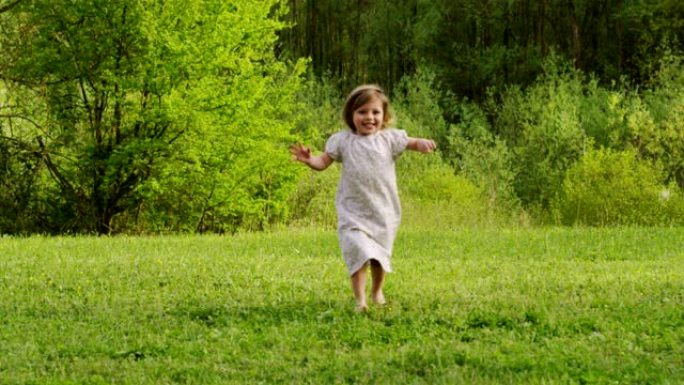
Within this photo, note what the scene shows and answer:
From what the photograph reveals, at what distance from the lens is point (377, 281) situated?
10188 millimetres

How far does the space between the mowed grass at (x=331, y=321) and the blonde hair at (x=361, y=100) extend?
1.75 meters

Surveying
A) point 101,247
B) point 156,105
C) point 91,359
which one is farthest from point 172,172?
point 91,359

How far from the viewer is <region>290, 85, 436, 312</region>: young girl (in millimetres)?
9852

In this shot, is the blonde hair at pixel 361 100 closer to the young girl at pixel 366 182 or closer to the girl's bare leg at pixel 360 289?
the young girl at pixel 366 182

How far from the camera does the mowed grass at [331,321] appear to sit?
Result: 7.64 meters

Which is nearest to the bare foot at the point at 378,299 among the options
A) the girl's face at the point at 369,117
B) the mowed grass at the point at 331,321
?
the mowed grass at the point at 331,321

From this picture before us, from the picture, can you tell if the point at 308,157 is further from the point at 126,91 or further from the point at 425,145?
the point at 126,91

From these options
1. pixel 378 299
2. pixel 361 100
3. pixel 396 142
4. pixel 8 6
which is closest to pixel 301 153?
pixel 361 100

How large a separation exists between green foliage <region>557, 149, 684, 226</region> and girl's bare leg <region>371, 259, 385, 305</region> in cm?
1778

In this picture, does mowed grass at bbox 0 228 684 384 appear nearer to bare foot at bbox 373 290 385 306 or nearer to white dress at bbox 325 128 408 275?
bare foot at bbox 373 290 385 306

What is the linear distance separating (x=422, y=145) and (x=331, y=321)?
181 cm

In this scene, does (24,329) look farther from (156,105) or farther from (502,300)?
(156,105)

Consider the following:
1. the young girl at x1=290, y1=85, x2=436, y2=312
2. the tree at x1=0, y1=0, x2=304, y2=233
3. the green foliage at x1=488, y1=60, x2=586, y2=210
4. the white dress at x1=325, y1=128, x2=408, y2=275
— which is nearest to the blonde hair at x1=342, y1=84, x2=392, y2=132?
the young girl at x1=290, y1=85, x2=436, y2=312

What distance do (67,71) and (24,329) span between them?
16.2 metres
